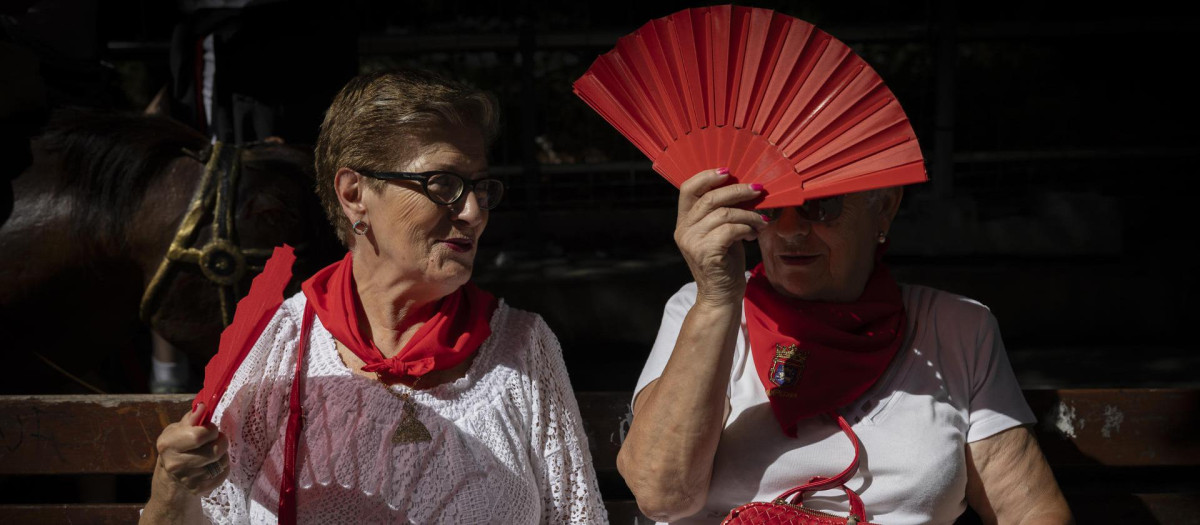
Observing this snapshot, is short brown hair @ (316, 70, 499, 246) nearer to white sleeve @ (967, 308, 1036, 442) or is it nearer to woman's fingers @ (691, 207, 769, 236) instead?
woman's fingers @ (691, 207, 769, 236)

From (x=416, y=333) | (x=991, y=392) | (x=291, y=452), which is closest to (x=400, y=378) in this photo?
(x=416, y=333)

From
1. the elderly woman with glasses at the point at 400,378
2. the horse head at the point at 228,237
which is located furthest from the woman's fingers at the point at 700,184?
the horse head at the point at 228,237

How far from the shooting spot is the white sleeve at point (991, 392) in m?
1.95

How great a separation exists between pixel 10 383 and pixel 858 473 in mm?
2466

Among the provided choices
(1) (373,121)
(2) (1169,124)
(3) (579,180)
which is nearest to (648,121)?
(1) (373,121)

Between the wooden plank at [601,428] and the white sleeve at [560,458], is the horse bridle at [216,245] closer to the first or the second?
the wooden plank at [601,428]

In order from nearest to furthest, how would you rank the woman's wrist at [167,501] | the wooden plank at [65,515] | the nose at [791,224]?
the woman's wrist at [167,501], the nose at [791,224], the wooden plank at [65,515]

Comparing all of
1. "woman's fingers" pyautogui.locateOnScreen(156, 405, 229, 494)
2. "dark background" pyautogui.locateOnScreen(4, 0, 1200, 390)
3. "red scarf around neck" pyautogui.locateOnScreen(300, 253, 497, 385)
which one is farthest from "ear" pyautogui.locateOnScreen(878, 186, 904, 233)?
"dark background" pyautogui.locateOnScreen(4, 0, 1200, 390)

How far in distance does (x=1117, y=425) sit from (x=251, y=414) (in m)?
1.84

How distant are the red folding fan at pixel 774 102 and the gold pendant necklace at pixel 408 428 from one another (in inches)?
28.0

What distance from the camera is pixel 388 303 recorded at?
204 cm

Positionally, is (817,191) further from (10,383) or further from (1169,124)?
(1169,124)

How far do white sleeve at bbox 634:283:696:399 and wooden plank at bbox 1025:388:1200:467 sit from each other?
843 millimetres

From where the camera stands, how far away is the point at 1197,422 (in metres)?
2.33
